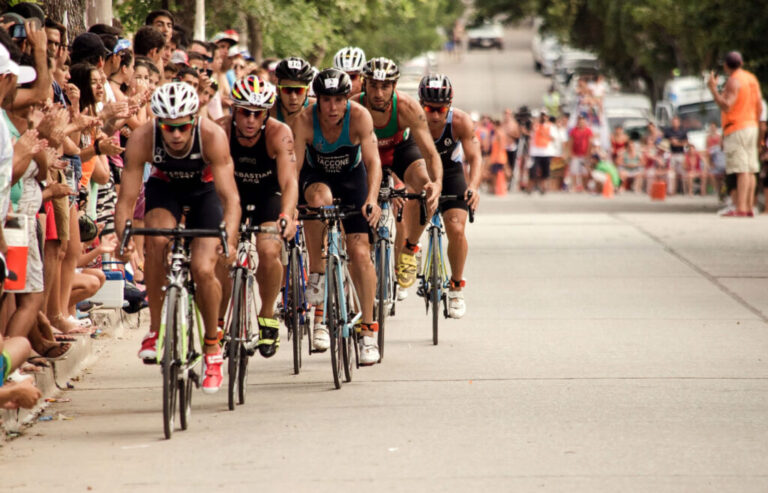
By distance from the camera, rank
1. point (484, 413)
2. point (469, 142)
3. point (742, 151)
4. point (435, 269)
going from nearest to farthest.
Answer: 1. point (484, 413)
2. point (435, 269)
3. point (469, 142)
4. point (742, 151)

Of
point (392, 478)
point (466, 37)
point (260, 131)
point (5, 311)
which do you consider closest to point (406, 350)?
point (260, 131)

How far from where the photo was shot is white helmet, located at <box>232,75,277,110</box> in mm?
9289

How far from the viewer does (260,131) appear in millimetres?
9602

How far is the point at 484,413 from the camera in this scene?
8.55 metres

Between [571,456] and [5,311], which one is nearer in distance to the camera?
[571,456]

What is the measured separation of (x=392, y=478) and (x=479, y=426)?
4.35 feet

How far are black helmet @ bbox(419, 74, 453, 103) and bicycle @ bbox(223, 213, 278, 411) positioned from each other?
3051 millimetres

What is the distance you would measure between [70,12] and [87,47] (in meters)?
2.17

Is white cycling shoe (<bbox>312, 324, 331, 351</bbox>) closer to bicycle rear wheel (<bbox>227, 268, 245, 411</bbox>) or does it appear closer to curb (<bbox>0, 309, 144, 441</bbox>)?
bicycle rear wheel (<bbox>227, 268, 245, 411</bbox>)

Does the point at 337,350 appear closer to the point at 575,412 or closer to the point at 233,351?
the point at 233,351

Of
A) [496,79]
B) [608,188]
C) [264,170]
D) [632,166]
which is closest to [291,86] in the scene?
[264,170]

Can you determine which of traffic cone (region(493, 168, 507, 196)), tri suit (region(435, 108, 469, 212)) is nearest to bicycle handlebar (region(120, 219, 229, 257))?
tri suit (region(435, 108, 469, 212))

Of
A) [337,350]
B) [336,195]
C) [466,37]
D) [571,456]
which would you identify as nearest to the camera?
[571,456]

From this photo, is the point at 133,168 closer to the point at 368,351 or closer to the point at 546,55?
the point at 368,351
